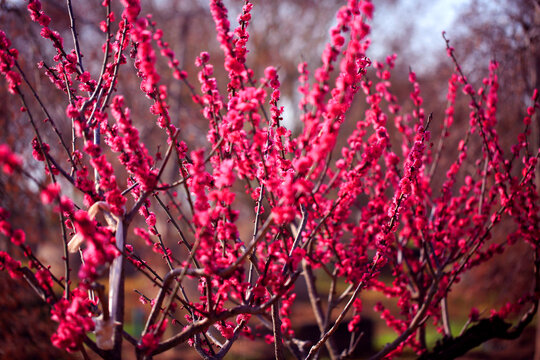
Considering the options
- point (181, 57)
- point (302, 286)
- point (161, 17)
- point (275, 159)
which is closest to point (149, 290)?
point (302, 286)

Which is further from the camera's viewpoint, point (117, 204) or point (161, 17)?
point (161, 17)

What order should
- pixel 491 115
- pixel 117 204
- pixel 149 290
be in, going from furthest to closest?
1. pixel 149 290
2. pixel 491 115
3. pixel 117 204

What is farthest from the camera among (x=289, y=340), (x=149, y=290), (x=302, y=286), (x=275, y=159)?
(x=302, y=286)

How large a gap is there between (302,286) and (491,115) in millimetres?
9740

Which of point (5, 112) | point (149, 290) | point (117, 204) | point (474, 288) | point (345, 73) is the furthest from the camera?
point (149, 290)

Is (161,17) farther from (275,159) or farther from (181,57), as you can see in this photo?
(275,159)

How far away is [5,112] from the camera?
4.62 m

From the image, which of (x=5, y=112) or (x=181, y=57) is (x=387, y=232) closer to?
(x=5, y=112)

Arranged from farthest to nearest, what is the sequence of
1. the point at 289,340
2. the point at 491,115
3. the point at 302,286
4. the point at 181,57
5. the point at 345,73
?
the point at 302,286, the point at 181,57, the point at 491,115, the point at 289,340, the point at 345,73

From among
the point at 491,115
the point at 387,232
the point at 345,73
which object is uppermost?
the point at 491,115

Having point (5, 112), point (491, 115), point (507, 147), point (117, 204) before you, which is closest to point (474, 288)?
point (507, 147)

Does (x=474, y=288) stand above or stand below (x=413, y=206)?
above

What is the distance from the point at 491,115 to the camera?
2.89 metres

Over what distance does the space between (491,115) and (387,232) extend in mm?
1551
